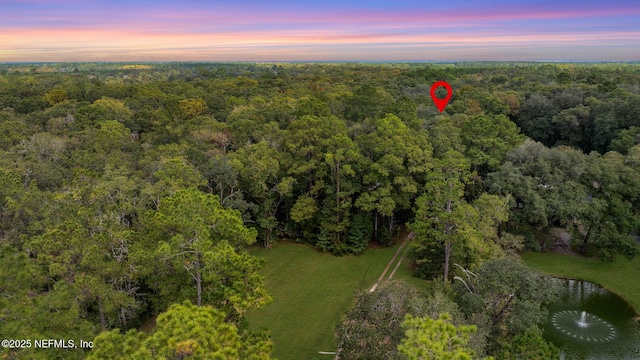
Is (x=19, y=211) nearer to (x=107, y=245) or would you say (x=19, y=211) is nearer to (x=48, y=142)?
(x=107, y=245)

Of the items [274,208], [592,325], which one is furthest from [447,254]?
[274,208]

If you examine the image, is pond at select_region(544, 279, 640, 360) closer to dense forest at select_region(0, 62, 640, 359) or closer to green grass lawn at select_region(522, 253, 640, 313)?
green grass lawn at select_region(522, 253, 640, 313)

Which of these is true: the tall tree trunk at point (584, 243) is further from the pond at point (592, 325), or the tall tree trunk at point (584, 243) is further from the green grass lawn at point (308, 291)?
the green grass lawn at point (308, 291)

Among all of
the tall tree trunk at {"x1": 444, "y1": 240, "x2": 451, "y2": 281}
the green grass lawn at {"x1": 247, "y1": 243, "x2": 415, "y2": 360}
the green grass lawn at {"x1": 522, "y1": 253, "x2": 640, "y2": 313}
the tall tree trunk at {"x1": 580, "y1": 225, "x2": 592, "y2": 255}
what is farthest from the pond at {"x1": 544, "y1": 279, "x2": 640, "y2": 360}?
the green grass lawn at {"x1": 247, "y1": 243, "x2": 415, "y2": 360}

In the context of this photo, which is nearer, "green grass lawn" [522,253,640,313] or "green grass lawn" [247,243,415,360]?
"green grass lawn" [247,243,415,360]

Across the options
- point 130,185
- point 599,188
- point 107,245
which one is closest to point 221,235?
point 107,245

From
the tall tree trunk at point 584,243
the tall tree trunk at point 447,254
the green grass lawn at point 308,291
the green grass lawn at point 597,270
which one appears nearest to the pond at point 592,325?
the green grass lawn at point 597,270
